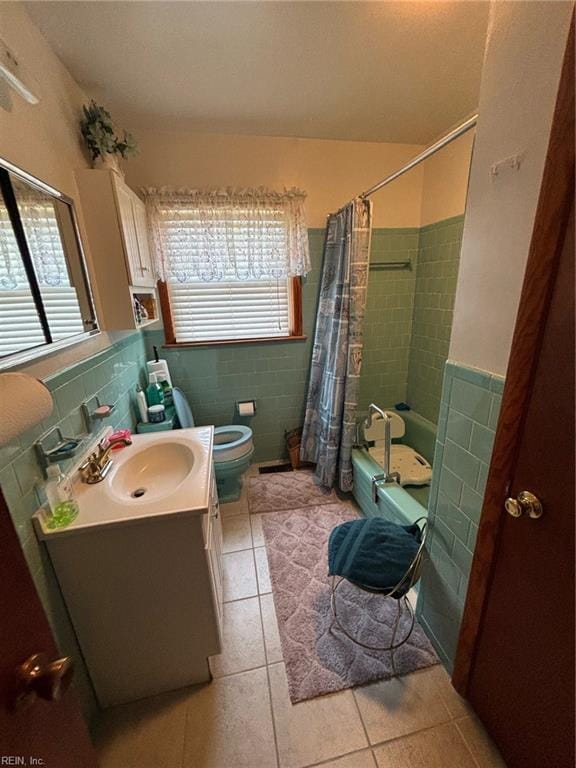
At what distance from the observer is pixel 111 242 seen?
5.02 feet

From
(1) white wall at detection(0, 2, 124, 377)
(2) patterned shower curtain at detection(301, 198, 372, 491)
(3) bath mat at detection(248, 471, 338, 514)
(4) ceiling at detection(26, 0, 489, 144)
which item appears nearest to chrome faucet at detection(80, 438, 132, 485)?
(1) white wall at detection(0, 2, 124, 377)

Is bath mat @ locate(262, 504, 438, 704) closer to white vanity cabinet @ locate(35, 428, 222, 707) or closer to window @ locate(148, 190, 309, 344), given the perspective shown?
white vanity cabinet @ locate(35, 428, 222, 707)

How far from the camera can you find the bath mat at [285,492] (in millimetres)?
2299

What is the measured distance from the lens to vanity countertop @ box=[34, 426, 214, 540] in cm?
100

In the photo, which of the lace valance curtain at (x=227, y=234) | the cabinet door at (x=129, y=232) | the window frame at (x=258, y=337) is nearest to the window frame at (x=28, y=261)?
the cabinet door at (x=129, y=232)

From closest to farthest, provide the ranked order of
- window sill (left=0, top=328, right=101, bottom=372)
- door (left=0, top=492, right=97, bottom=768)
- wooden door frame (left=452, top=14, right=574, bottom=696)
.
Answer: door (left=0, top=492, right=97, bottom=768), wooden door frame (left=452, top=14, right=574, bottom=696), window sill (left=0, top=328, right=101, bottom=372)

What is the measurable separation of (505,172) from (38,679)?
1.55 metres

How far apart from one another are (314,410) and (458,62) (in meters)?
2.18

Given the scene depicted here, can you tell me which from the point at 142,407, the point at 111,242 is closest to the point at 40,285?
the point at 111,242

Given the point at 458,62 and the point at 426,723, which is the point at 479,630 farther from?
the point at 458,62

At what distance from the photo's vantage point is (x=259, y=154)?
221cm

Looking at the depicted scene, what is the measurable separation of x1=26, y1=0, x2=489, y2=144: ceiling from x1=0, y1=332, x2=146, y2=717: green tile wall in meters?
1.37

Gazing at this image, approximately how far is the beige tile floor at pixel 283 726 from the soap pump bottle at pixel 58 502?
34.1 inches

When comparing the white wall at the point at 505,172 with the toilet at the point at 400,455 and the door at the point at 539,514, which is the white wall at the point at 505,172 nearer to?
the door at the point at 539,514
